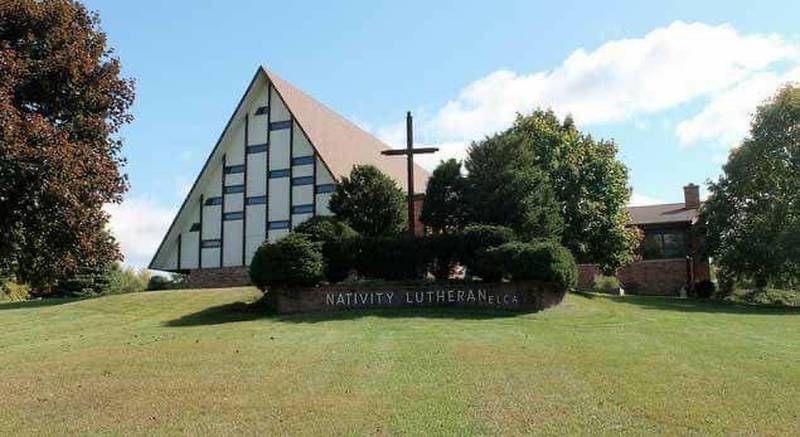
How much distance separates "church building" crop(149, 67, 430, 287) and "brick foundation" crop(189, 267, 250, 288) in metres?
0.04

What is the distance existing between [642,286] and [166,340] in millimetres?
31544

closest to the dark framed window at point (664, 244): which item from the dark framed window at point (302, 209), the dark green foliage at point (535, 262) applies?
the dark framed window at point (302, 209)

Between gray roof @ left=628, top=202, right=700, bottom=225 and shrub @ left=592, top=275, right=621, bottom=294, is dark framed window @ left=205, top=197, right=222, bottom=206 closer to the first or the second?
shrub @ left=592, top=275, right=621, bottom=294

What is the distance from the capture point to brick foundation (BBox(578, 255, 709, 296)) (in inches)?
1575

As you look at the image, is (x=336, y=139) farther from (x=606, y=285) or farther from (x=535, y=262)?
(x=535, y=262)

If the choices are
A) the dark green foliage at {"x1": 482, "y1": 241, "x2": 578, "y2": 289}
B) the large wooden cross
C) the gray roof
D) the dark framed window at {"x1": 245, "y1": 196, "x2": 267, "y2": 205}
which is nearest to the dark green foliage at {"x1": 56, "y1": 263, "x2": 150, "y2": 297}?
the dark framed window at {"x1": 245, "y1": 196, "x2": 267, "y2": 205}

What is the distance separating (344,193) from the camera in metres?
24.2

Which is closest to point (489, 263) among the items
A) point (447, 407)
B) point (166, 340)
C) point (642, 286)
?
point (166, 340)

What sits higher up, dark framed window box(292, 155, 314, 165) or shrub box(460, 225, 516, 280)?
dark framed window box(292, 155, 314, 165)

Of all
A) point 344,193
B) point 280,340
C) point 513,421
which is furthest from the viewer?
point 344,193

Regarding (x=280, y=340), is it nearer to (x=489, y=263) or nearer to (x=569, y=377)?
(x=569, y=377)

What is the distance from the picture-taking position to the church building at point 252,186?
32.8 meters

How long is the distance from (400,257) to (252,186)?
14816 millimetres

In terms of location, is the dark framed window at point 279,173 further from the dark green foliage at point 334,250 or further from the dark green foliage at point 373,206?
the dark green foliage at point 334,250
